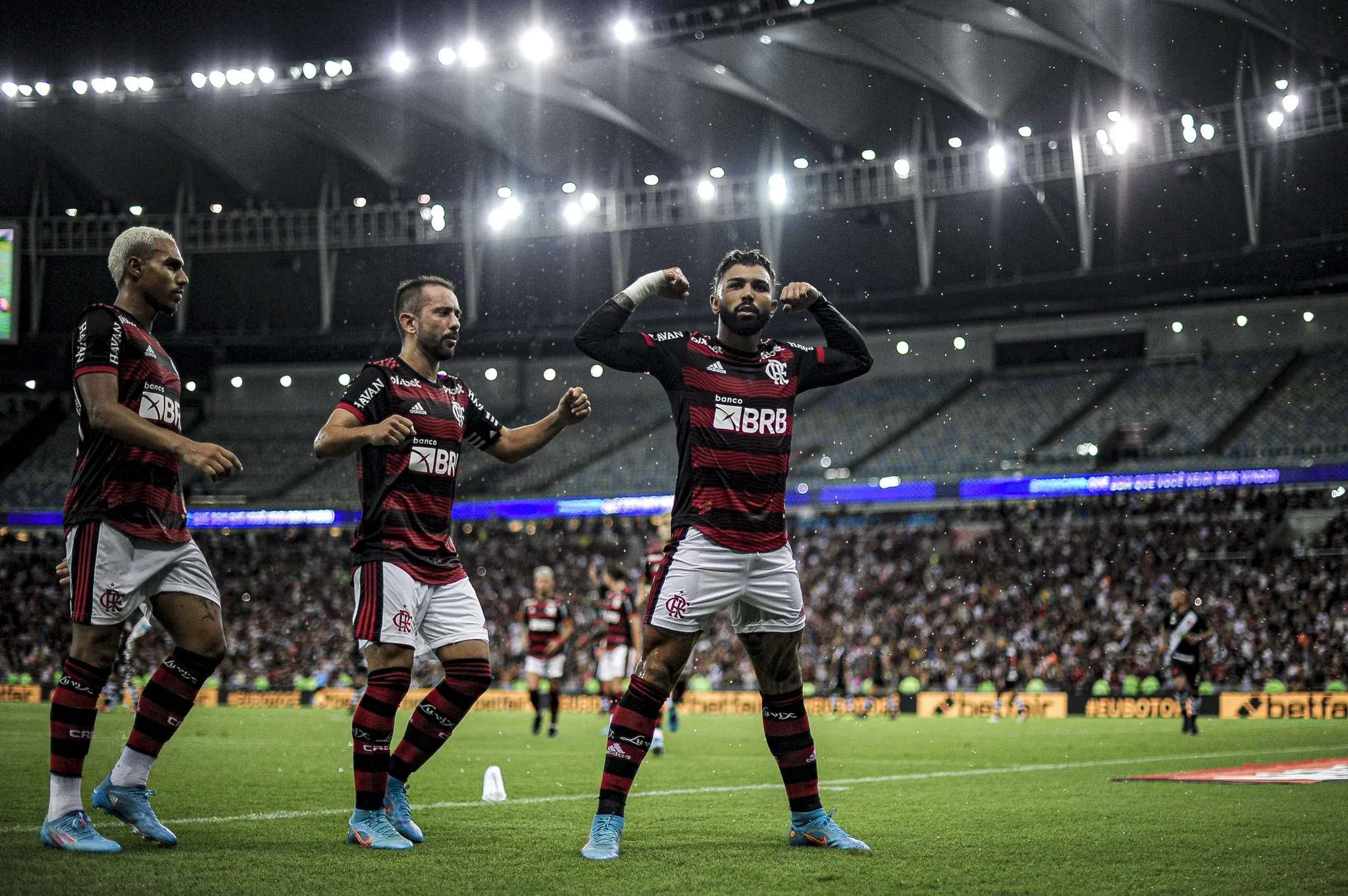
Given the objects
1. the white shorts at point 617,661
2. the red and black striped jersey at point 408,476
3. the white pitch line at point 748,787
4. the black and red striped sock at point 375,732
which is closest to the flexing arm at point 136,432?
the red and black striped jersey at point 408,476

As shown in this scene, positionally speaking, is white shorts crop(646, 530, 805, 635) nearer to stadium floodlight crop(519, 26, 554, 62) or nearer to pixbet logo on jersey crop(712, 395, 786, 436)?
pixbet logo on jersey crop(712, 395, 786, 436)

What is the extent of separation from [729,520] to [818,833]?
1.34 metres

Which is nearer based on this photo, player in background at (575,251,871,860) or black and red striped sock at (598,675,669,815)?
black and red striped sock at (598,675,669,815)

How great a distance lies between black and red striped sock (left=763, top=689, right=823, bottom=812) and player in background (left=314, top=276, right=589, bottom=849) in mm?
1323

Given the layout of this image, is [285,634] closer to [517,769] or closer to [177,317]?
[177,317]

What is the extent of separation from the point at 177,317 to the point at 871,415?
876 inches

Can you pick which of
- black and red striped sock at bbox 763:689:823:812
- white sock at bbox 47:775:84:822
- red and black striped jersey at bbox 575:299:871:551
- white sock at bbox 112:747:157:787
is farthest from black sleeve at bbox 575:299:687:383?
white sock at bbox 47:775:84:822

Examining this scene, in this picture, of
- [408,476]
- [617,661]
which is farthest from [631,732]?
[617,661]

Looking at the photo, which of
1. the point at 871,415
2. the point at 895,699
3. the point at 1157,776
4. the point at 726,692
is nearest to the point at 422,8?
the point at 871,415

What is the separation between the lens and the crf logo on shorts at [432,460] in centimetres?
568

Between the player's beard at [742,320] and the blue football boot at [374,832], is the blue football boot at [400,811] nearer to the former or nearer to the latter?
the blue football boot at [374,832]

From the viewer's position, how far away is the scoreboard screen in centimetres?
2319

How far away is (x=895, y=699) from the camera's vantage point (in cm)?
2458

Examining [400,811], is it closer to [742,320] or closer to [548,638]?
[742,320]
